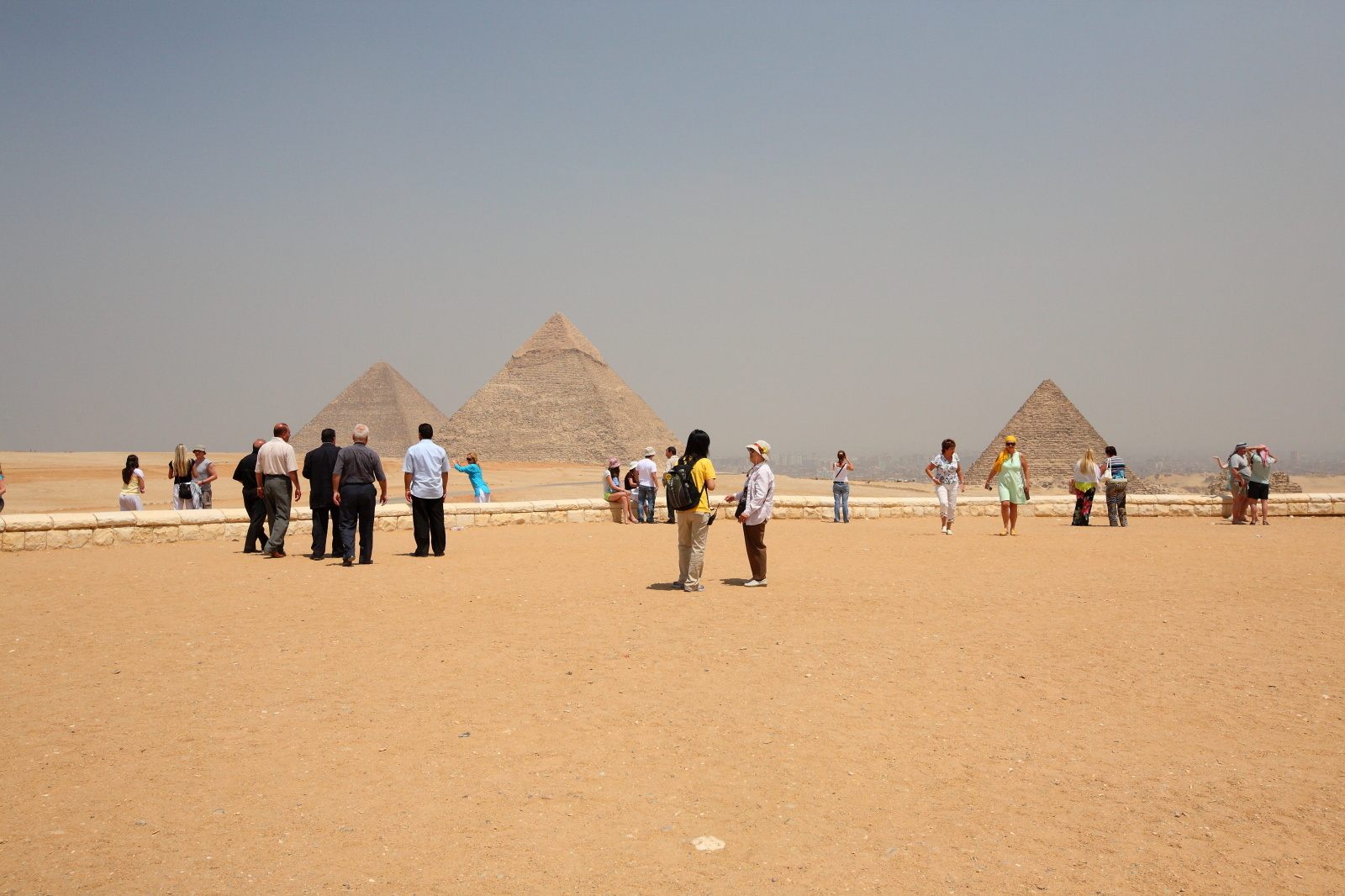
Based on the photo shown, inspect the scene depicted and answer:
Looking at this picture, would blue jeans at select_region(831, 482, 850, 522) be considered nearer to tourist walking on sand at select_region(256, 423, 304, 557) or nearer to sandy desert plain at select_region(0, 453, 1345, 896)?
sandy desert plain at select_region(0, 453, 1345, 896)

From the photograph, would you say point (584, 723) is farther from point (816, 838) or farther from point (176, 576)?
point (176, 576)

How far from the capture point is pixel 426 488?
28.2 feet

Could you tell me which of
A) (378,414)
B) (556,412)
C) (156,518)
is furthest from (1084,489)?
(378,414)

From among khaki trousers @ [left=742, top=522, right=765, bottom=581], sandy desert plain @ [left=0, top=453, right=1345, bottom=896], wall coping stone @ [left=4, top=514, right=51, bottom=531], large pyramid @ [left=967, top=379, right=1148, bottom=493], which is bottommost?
sandy desert plain @ [left=0, top=453, right=1345, bottom=896]

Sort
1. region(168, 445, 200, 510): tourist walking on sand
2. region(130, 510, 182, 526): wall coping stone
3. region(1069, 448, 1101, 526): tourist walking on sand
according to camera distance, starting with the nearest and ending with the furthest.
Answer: region(130, 510, 182, 526): wall coping stone
region(168, 445, 200, 510): tourist walking on sand
region(1069, 448, 1101, 526): tourist walking on sand

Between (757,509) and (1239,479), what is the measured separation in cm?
1013

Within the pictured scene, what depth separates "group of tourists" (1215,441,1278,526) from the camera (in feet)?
43.1

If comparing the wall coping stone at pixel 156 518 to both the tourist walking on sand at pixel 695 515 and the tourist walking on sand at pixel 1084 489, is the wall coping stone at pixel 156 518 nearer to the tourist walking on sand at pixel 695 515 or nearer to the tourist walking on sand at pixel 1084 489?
the tourist walking on sand at pixel 695 515

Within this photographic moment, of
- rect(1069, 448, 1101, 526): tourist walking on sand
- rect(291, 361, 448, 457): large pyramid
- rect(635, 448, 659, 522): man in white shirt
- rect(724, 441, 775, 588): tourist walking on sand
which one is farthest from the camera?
rect(291, 361, 448, 457): large pyramid

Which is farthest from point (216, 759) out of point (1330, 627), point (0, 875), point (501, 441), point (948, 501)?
point (501, 441)

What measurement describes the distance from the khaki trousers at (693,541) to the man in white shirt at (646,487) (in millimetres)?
6284

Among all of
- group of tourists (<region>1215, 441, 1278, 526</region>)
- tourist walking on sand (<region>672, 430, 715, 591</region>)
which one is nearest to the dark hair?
tourist walking on sand (<region>672, 430, 715, 591</region>)

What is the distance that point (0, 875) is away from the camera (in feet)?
8.29

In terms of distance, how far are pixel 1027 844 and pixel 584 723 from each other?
1.77m
